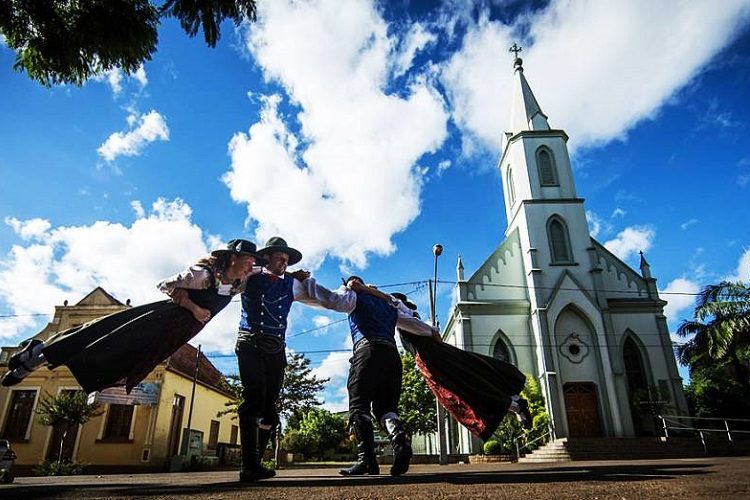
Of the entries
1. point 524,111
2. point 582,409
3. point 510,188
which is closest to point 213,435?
point 582,409

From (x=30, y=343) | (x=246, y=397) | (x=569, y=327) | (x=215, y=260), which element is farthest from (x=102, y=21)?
(x=569, y=327)

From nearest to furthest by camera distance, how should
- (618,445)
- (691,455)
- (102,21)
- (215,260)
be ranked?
(102,21), (215,260), (691,455), (618,445)

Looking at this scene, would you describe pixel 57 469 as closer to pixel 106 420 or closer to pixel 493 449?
pixel 106 420

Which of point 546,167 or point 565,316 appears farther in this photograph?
point 546,167

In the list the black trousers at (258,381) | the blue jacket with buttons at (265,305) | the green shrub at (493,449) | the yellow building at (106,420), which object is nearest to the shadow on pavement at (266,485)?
the black trousers at (258,381)

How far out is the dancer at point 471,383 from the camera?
17.0ft

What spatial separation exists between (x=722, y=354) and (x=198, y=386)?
27810 millimetres

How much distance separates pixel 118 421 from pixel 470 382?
20.4 m

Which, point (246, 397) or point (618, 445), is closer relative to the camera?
point (246, 397)

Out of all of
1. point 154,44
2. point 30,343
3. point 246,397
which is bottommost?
point 246,397

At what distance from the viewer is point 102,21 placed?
3600 mm

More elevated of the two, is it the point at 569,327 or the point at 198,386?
the point at 569,327

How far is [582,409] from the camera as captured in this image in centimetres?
1959

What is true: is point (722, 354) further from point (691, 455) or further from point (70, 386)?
point (70, 386)
